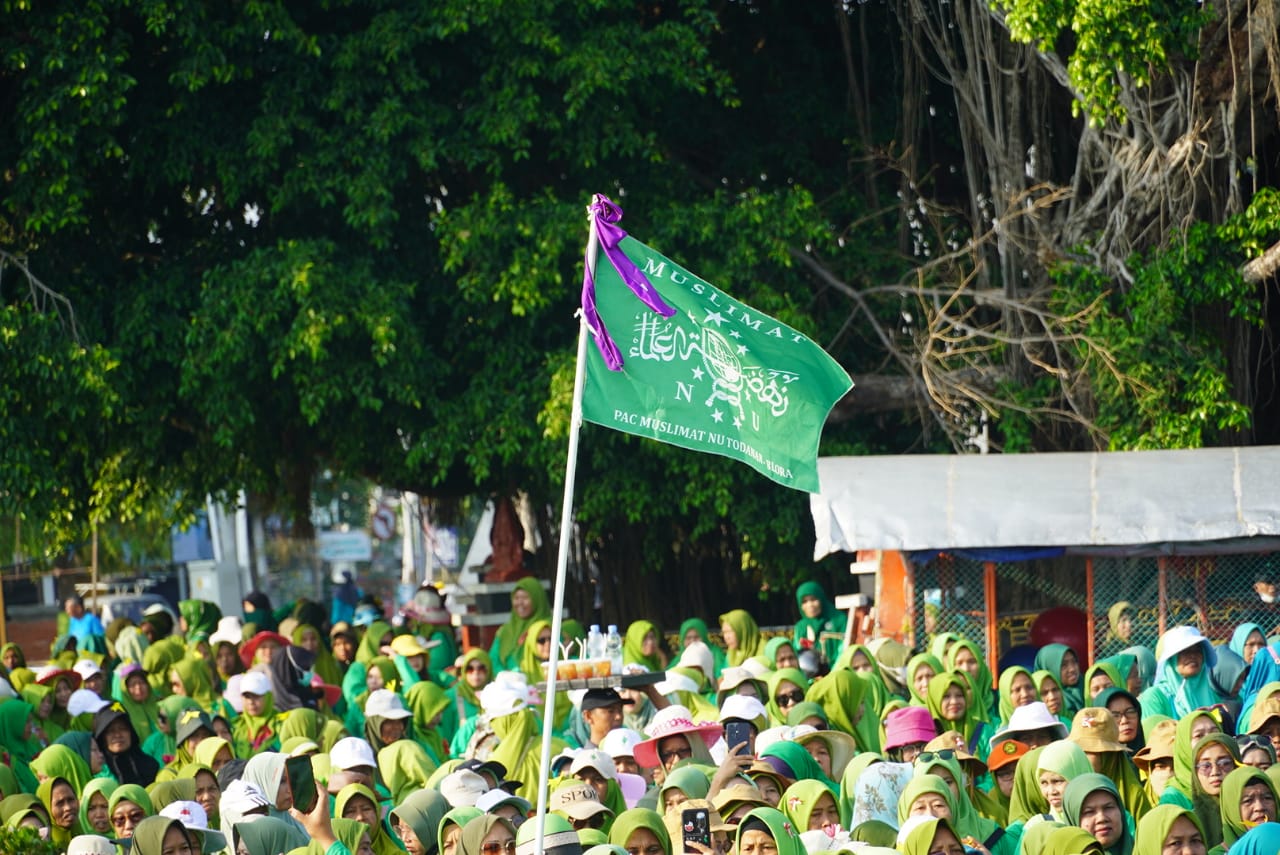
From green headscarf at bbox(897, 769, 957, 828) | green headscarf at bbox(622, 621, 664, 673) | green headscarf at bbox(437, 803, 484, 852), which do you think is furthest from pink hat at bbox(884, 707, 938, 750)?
green headscarf at bbox(622, 621, 664, 673)

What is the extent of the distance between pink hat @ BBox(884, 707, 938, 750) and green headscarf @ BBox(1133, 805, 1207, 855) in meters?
2.55

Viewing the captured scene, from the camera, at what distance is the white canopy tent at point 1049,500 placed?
42.1ft

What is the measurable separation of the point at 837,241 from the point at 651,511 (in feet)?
9.40

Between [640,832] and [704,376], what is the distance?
5.41ft

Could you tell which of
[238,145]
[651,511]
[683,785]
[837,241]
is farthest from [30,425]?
[683,785]

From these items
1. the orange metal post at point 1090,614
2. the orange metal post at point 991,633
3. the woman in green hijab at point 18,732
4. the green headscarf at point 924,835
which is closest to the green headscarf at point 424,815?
the green headscarf at point 924,835

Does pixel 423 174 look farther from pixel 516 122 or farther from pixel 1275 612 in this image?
pixel 1275 612

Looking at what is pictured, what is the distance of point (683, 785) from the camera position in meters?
8.04

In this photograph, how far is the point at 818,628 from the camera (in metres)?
14.4

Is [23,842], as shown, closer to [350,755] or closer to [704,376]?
[350,755]

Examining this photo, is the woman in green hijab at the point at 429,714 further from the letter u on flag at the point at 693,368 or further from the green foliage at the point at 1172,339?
the green foliage at the point at 1172,339

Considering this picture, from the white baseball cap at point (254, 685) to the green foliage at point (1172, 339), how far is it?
6.35 m

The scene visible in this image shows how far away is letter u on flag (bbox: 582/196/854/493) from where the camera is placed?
268 inches

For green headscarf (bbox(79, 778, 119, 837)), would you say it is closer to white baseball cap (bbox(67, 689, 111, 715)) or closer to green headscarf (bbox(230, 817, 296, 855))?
green headscarf (bbox(230, 817, 296, 855))
